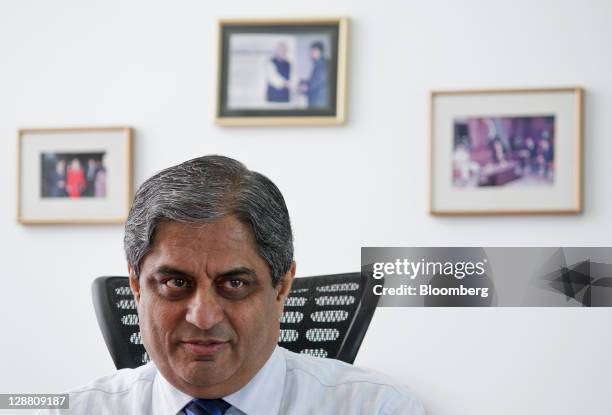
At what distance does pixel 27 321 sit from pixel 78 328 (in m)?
0.18

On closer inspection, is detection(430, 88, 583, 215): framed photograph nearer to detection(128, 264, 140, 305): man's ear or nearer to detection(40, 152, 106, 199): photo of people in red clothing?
detection(40, 152, 106, 199): photo of people in red clothing

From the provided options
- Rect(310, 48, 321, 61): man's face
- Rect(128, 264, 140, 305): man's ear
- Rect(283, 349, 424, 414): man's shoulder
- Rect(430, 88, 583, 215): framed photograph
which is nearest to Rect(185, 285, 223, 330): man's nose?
Rect(128, 264, 140, 305): man's ear

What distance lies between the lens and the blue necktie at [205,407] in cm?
126

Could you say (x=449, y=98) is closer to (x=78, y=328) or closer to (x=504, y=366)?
(x=504, y=366)

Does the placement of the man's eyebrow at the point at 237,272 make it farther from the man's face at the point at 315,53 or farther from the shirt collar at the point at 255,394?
the man's face at the point at 315,53

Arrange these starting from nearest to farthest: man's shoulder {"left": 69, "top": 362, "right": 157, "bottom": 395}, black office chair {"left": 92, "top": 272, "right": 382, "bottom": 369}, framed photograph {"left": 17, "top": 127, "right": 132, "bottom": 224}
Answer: man's shoulder {"left": 69, "top": 362, "right": 157, "bottom": 395} → black office chair {"left": 92, "top": 272, "right": 382, "bottom": 369} → framed photograph {"left": 17, "top": 127, "right": 132, "bottom": 224}

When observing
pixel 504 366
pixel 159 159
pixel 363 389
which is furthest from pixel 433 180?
pixel 363 389

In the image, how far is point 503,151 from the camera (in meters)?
2.53

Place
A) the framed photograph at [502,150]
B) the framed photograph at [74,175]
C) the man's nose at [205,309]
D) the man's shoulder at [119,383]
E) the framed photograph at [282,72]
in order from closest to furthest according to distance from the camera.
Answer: the man's nose at [205,309], the man's shoulder at [119,383], the framed photograph at [502,150], the framed photograph at [282,72], the framed photograph at [74,175]

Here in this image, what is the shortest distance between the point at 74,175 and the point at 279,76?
0.73 m

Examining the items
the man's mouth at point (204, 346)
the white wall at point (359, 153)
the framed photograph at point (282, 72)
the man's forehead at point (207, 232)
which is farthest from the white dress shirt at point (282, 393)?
the framed photograph at point (282, 72)

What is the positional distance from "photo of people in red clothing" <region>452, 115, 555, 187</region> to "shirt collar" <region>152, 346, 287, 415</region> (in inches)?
53.1

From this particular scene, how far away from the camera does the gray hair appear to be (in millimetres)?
1202

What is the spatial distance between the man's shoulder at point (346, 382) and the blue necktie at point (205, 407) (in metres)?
0.13
